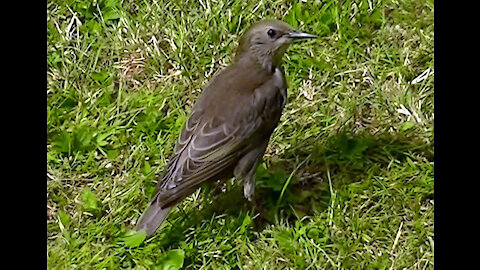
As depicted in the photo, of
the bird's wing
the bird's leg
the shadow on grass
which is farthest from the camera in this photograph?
the shadow on grass

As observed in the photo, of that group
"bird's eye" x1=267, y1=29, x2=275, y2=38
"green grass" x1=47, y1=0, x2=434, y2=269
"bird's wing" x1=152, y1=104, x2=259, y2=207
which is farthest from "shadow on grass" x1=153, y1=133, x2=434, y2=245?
"bird's eye" x1=267, y1=29, x2=275, y2=38

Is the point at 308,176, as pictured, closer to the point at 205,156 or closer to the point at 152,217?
the point at 205,156

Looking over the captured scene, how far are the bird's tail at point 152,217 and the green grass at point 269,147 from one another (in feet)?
0.58

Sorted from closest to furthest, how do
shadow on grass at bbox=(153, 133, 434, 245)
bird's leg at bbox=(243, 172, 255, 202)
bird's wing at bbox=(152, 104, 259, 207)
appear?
1. bird's wing at bbox=(152, 104, 259, 207)
2. bird's leg at bbox=(243, 172, 255, 202)
3. shadow on grass at bbox=(153, 133, 434, 245)

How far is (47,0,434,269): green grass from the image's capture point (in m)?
4.97

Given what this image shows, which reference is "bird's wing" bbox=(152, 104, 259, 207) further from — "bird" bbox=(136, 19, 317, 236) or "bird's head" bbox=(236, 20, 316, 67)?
"bird's head" bbox=(236, 20, 316, 67)

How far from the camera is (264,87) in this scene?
4.88 m

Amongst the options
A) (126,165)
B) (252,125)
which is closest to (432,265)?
(252,125)

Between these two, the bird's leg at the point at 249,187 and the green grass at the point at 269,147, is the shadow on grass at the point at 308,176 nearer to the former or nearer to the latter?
the green grass at the point at 269,147

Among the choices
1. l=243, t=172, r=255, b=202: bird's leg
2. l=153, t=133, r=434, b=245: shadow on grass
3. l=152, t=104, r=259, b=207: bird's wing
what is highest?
l=152, t=104, r=259, b=207: bird's wing

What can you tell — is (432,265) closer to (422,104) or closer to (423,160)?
(423,160)

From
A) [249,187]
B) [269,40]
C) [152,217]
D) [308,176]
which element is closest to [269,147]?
[308,176]

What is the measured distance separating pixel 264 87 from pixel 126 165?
3.78 feet

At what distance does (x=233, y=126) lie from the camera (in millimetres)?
4734
